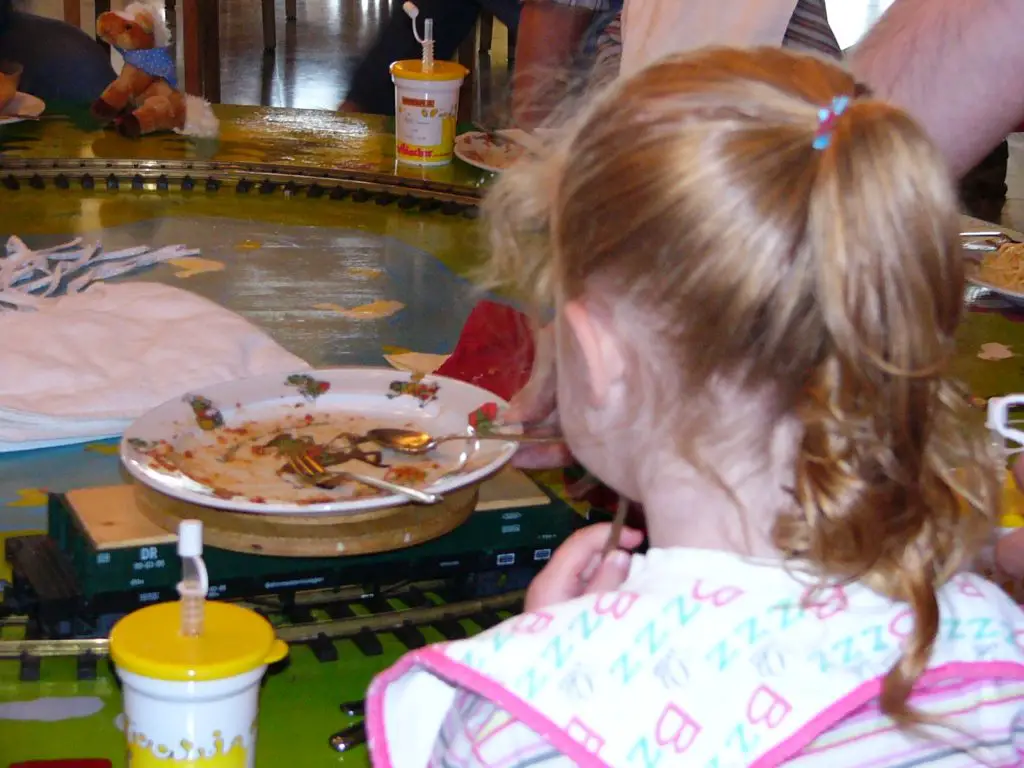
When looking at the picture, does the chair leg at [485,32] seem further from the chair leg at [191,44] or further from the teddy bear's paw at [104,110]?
the teddy bear's paw at [104,110]

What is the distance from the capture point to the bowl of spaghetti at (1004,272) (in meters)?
1.56

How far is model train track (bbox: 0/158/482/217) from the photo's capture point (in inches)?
74.4

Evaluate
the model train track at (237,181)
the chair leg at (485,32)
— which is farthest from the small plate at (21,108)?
the chair leg at (485,32)

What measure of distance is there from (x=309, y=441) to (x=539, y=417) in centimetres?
18

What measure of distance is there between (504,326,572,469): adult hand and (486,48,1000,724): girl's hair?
286 mm

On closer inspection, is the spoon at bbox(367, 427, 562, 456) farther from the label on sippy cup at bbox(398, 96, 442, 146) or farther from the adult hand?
the label on sippy cup at bbox(398, 96, 442, 146)

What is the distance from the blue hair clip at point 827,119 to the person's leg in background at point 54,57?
6.83 feet

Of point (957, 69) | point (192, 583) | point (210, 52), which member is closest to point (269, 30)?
point (210, 52)

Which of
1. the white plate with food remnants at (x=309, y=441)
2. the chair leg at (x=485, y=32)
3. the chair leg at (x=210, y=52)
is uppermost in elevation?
the white plate with food remnants at (x=309, y=441)

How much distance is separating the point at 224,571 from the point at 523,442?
261mm

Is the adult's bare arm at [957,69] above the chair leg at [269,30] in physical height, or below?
above

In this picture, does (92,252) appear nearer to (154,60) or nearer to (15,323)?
(15,323)

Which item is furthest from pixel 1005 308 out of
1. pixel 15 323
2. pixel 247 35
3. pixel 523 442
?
pixel 247 35

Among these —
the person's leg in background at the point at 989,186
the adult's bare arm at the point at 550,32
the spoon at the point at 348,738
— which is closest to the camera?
the spoon at the point at 348,738
